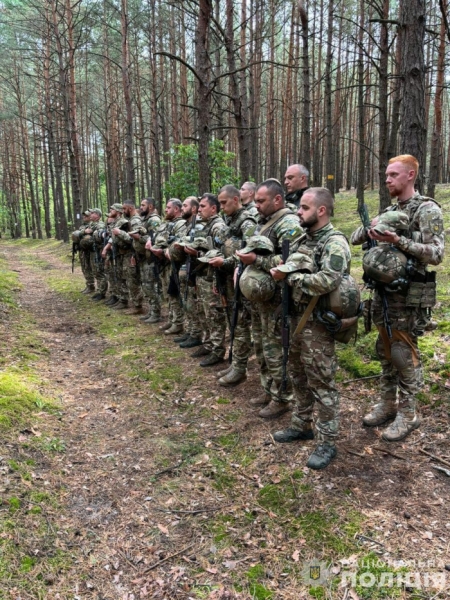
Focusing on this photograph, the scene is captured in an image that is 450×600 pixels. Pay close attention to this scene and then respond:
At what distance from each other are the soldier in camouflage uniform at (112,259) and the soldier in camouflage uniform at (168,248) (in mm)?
1869

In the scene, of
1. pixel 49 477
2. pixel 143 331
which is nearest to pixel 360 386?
pixel 49 477

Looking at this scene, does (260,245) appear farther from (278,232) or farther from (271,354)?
(271,354)

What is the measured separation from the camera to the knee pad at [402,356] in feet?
12.0

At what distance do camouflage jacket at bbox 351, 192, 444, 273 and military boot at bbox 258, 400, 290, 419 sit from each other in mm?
1927

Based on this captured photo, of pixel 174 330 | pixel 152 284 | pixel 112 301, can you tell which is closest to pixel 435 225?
pixel 174 330

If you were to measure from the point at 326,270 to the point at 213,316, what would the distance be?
9.44 feet

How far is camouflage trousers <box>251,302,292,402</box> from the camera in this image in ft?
13.9

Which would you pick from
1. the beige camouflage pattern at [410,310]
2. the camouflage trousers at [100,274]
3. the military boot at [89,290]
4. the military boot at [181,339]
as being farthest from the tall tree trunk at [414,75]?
the military boot at [89,290]

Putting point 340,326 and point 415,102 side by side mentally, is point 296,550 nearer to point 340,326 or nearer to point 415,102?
point 340,326

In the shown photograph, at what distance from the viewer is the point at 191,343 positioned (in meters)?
6.78

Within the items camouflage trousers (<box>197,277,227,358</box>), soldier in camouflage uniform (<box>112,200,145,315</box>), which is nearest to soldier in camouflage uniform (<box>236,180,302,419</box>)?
camouflage trousers (<box>197,277,227,358</box>)

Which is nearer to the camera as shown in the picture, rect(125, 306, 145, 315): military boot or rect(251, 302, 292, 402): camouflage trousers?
rect(251, 302, 292, 402): camouflage trousers

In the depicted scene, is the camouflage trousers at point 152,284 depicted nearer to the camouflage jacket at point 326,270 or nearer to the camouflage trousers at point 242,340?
the camouflage trousers at point 242,340

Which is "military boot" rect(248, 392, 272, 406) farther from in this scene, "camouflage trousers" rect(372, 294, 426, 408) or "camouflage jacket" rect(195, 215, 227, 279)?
"camouflage jacket" rect(195, 215, 227, 279)
